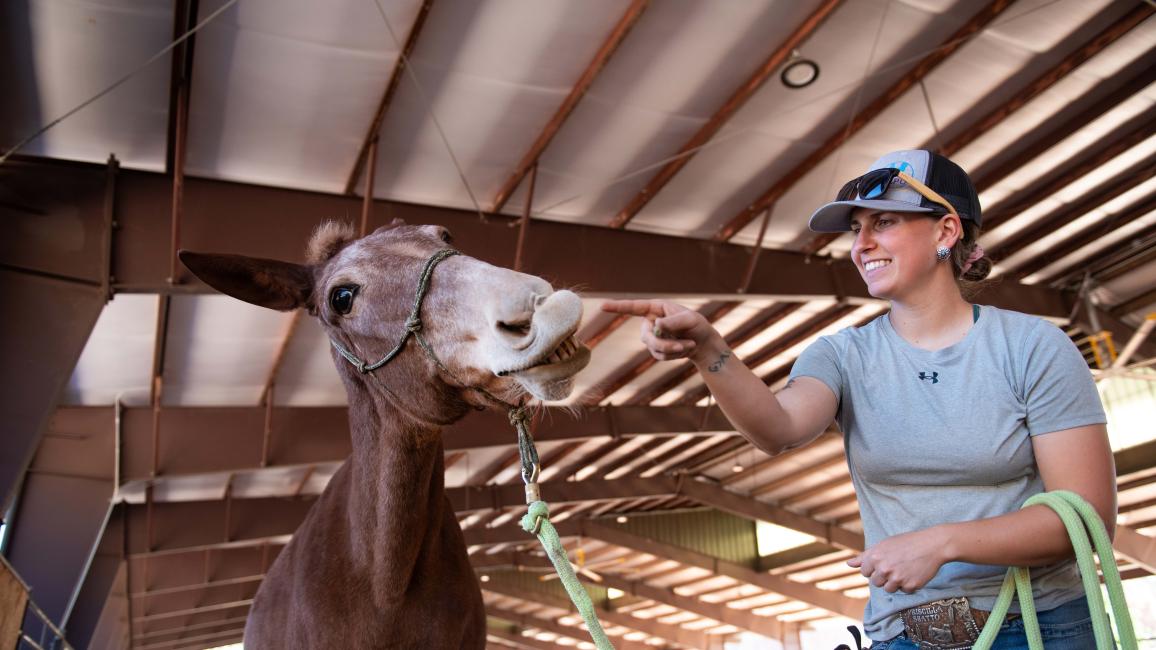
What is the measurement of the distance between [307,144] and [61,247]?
198cm

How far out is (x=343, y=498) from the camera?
10.4ft

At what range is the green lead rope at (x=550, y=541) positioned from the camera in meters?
1.39

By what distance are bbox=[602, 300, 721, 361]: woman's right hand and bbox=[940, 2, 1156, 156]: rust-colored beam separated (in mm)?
8137

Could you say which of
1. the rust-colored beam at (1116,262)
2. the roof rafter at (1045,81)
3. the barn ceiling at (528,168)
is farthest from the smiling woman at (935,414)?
the rust-colored beam at (1116,262)

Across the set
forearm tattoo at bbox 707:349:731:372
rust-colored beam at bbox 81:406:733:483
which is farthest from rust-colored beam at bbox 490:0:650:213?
forearm tattoo at bbox 707:349:731:372

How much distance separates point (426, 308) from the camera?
6.94ft

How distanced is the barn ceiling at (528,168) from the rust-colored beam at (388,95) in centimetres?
3

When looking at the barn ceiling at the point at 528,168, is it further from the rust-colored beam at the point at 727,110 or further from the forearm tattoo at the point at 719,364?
the forearm tattoo at the point at 719,364

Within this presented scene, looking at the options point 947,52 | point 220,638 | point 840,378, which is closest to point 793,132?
point 947,52

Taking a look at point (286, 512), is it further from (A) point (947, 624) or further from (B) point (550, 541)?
(A) point (947, 624)

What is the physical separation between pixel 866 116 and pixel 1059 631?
7549 mm

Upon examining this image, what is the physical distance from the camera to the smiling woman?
4.89ft

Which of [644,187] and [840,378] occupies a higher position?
[644,187]

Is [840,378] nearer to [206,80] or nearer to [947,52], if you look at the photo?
[206,80]
